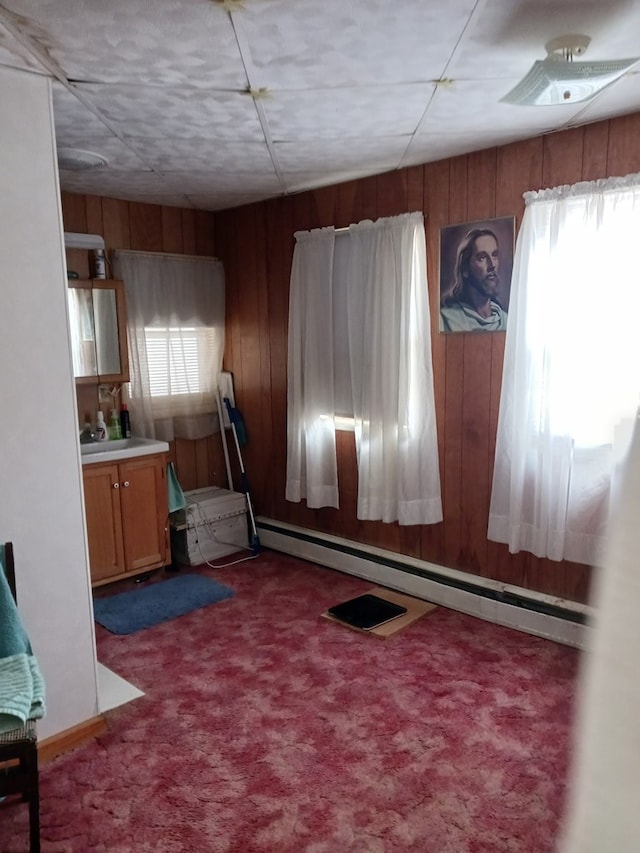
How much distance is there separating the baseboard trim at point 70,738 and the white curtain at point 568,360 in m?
2.00

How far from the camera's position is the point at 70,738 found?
7.98 ft

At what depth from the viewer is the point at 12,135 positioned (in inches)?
83.0

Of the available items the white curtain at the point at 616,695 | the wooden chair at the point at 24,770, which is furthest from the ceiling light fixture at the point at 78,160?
the white curtain at the point at 616,695

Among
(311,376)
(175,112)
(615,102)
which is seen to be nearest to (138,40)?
(175,112)

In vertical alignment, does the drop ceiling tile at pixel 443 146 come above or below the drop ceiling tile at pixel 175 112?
above

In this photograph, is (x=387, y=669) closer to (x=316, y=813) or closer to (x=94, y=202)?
(x=316, y=813)

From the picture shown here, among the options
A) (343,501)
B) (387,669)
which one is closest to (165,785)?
(387,669)

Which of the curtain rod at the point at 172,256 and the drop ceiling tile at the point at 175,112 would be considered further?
the curtain rod at the point at 172,256

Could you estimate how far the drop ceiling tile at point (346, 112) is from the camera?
2.38m

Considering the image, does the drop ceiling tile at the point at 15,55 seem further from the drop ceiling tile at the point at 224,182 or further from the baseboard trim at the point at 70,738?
the baseboard trim at the point at 70,738

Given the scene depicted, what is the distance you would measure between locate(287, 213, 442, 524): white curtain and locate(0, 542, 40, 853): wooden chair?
7.34 feet

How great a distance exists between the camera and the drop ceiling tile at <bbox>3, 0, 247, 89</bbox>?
5.60 ft

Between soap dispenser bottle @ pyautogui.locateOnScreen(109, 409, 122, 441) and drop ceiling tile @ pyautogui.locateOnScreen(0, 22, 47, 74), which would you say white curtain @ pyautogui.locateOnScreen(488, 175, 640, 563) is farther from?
soap dispenser bottle @ pyautogui.locateOnScreen(109, 409, 122, 441)

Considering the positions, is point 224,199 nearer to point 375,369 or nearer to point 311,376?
point 311,376
